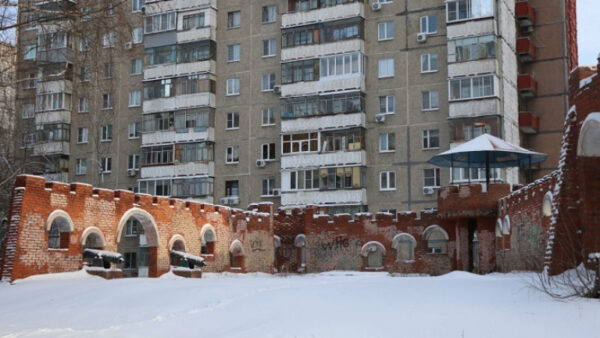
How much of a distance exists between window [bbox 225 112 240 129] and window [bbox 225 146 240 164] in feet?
4.54

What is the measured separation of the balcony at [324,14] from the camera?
43.9 m

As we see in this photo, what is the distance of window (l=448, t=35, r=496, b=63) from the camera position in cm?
4016

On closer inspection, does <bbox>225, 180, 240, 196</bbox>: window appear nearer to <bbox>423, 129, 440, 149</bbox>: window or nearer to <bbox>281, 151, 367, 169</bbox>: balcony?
<bbox>281, 151, 367, 169</bbox>: balcony

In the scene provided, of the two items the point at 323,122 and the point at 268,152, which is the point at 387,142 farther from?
the point at 268,152

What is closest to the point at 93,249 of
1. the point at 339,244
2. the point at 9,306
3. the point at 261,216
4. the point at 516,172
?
the point at 9,306

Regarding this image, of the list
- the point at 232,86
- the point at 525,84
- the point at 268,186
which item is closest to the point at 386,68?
the point at 525,84

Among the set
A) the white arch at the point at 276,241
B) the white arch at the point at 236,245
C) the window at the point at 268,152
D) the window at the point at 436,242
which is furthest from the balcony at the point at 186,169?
the window at the point at 436,242

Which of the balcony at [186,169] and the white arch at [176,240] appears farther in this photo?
the balcony at [186,169]

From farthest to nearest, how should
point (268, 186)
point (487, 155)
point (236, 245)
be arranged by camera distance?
point (268, 186)
point (236, 245)
point (487, 155)

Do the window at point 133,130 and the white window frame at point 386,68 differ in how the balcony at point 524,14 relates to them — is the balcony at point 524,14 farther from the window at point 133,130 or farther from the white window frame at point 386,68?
the window at point 133,130

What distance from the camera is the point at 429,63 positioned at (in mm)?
42875

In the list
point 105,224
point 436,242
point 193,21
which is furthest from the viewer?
point 193,21

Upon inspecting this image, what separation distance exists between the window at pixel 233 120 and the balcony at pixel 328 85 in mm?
4696

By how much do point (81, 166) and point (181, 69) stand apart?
10673mm
